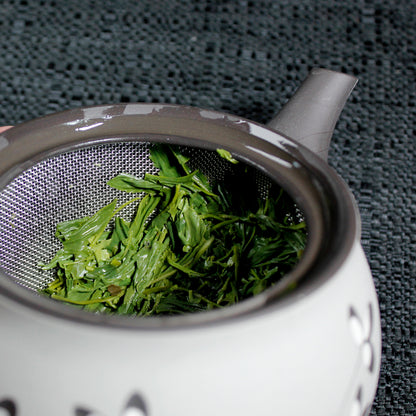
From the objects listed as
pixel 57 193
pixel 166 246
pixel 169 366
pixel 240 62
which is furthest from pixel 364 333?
pixel 240 62

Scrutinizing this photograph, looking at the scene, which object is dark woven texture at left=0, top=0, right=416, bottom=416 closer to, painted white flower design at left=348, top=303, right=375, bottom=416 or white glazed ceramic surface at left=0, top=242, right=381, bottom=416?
painted white flower design at left=348, top=303, right=375, bottom=416

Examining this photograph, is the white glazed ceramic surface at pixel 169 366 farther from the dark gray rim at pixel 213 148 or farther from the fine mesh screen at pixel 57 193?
the fine mesh screen at pixel 57 193

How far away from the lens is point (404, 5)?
1.64 meters

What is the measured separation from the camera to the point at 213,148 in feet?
2.53

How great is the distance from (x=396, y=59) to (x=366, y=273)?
102cm

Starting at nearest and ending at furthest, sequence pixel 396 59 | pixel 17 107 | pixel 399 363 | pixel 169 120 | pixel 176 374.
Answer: pixel 176 374
pixel 169 120
pixel 399 363
pixel 17 107
pixel 396 59

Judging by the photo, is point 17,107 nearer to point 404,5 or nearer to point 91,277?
point 91,277

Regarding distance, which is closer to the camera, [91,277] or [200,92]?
[91,277]

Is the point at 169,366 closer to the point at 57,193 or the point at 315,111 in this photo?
the point at 57,193

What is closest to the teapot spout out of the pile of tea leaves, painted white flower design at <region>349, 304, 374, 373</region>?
the pile of tea leaves

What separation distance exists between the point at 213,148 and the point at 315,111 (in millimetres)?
232

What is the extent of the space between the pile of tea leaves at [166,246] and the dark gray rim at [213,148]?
0.27 feet

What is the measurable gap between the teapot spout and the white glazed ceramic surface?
366 millimetres

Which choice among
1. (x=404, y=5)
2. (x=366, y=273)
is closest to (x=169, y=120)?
(x=366, y=273)
